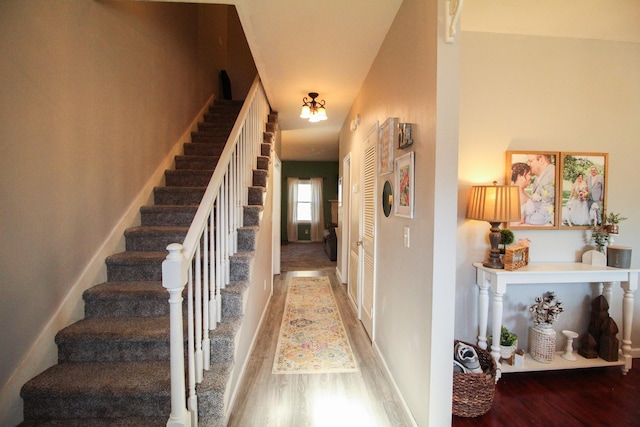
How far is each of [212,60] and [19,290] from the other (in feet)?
13.8

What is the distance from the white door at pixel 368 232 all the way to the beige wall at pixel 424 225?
483 mm

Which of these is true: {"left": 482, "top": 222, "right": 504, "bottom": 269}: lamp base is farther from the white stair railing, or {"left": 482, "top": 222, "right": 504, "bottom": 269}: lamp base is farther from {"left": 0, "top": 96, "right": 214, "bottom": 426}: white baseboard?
{"left": 0, "top": 96, "right": 214, "bottom": 426}: white baseboard

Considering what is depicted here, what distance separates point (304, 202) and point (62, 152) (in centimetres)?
762

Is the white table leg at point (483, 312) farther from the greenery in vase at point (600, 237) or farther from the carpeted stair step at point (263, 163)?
the carpeted stair step at point (263, 163)

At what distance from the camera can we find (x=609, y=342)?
210cm

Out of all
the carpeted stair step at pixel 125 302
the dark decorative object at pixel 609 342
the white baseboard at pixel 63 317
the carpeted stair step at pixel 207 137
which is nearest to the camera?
the white baseboard at pixel 63 317

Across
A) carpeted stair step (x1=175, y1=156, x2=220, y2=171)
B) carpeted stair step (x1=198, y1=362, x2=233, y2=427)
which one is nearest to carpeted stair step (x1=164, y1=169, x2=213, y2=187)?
carpeted stair step (x1=175, y1=156, x2=220, y2=171)

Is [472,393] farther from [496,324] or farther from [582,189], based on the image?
[582,189]

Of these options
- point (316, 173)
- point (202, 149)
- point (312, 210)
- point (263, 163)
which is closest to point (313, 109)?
point (263, 163)

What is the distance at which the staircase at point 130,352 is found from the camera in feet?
4.42

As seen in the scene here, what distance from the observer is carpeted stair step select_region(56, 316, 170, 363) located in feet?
5.06

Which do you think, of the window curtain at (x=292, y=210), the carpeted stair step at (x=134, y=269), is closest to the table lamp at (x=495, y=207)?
the carpeted stair step at (x=134, y=269)

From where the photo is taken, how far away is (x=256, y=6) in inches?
73.8

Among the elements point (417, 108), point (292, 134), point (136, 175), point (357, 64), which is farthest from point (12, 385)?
point (292, 134)
